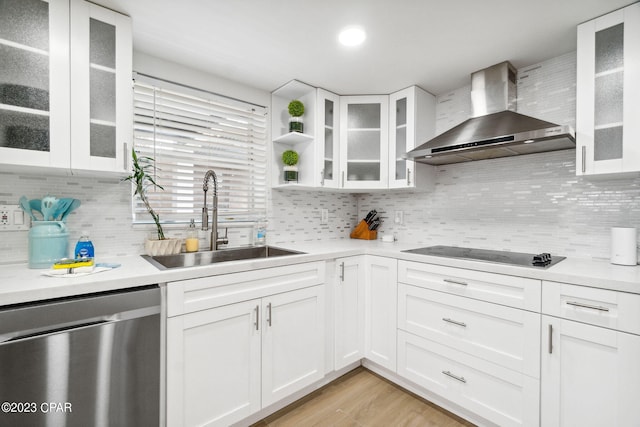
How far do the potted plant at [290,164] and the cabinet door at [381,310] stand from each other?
89cm

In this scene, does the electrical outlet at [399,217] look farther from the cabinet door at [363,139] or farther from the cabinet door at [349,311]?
the cabinet door at [349,311]

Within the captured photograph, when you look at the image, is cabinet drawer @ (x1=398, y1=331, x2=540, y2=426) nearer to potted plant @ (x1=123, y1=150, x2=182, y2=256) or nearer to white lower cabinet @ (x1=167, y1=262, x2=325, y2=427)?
white lower cabinet @ (x1=167, y1=262, x2=325, y2=427)

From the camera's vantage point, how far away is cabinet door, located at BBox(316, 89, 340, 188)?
2.37 m

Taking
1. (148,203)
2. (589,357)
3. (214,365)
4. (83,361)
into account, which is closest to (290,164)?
(148,203)

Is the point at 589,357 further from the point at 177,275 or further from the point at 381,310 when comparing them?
the point at 177,275

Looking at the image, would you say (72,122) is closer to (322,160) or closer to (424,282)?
(322,160)

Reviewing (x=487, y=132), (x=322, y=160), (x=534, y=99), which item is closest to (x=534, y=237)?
(x=487, y=132)

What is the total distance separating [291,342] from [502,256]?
1.47 metres

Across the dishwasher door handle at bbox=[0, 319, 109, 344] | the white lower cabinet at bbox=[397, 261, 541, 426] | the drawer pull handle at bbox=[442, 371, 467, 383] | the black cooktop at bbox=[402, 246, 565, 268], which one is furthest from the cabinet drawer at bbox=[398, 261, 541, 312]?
the dishwasher door handle at bbox=[0, 319, 109, 344]

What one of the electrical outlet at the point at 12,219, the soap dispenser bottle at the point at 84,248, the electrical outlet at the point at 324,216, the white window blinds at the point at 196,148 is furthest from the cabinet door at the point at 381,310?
the electrical outlet at the point at 12,219

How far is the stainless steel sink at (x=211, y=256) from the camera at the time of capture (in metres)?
1.76

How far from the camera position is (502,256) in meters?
1.90

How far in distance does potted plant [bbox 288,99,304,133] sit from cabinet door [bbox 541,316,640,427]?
6.54 feet

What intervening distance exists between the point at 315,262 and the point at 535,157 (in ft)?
5.48
